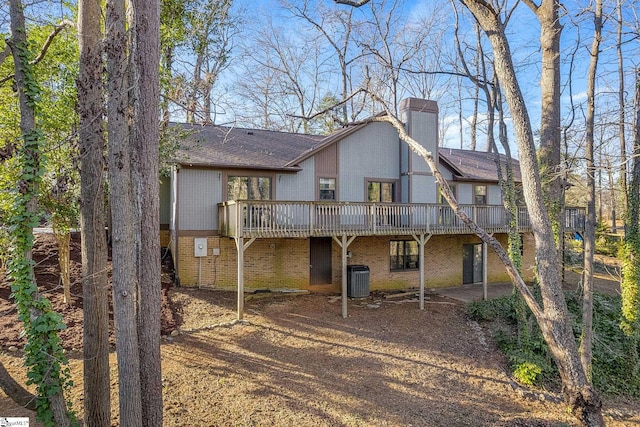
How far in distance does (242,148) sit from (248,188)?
1870 millimetres

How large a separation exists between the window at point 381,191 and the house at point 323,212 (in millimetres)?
49

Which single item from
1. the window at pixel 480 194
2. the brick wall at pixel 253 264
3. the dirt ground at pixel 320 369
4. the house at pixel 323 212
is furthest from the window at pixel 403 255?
the window at pixel 480 194

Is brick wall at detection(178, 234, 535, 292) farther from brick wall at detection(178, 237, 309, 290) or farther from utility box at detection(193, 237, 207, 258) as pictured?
utility box at detection(193, 237, 207, 258)

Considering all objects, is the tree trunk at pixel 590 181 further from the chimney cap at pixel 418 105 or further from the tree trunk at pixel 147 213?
the tree trunk at pixel 147 213

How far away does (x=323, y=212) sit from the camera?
37.0ft

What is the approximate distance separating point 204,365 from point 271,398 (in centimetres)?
171

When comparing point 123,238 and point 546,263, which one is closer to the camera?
point 123,238

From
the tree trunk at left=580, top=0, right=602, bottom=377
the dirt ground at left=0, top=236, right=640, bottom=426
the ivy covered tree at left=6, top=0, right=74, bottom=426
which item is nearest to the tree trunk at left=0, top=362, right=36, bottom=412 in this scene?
the ivy covered tree at left=6, top=0, right=74, bottom=426

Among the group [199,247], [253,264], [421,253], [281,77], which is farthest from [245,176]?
[281,77]

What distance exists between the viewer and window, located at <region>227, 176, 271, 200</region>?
40.7ft

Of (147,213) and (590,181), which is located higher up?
(590,181)

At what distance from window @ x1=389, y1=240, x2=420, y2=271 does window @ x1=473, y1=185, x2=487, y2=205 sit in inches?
152

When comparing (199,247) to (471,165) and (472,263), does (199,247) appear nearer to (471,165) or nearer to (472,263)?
(472,263)

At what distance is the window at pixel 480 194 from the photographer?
16281 millimetres
